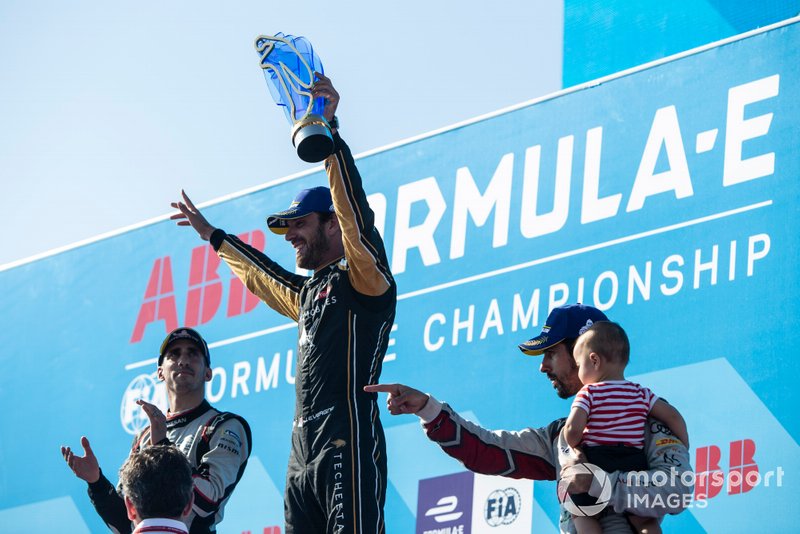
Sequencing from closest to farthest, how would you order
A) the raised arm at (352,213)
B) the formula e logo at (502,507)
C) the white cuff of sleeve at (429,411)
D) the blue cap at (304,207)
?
the white cuff of sleeve at (429,411)
the raised arm at (352,213)
the blue cap at (304,207)
the formula e logo at (502,507)

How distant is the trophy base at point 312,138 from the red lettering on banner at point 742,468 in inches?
75.3

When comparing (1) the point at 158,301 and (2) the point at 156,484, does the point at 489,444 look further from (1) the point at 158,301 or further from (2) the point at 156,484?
(1) the point at 158,301

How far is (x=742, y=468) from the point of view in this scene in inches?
168

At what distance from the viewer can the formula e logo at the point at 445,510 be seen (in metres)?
5.02

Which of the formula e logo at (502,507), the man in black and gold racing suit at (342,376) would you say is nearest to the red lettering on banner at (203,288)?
the formula e logo at (502,507)

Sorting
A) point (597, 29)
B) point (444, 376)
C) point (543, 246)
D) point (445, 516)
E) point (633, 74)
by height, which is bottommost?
point (445, 516)

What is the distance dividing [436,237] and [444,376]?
668 mm

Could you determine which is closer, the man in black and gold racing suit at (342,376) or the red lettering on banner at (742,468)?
the man in black and gold racing suit at (342,376)

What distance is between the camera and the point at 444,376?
17.6ft

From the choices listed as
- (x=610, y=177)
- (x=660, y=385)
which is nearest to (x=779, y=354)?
(x=660, y=385)

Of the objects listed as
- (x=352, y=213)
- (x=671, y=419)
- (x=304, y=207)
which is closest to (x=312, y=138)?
(x=352, y=213)

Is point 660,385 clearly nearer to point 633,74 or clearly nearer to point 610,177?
point 610,177

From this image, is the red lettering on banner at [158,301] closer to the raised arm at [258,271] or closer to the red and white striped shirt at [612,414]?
the raised arm at [258,271]

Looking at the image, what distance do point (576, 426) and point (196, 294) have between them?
412 cm
